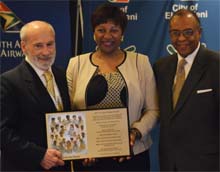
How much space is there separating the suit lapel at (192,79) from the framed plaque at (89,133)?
32 centimetres

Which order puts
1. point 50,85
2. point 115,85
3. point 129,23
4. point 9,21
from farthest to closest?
point 129,23 < point 9,21 < point 115,85 < point 50,85

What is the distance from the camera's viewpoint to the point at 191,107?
2.24 meters

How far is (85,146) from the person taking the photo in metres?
2.28

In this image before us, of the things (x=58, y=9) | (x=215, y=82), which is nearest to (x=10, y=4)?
(x=58, y=9)

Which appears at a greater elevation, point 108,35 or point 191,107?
point 108,35

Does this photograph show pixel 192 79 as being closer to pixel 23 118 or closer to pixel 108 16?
pixel 108 16

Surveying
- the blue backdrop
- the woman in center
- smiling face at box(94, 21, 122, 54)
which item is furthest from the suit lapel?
the blue backdrop

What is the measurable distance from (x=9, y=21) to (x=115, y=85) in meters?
1.27

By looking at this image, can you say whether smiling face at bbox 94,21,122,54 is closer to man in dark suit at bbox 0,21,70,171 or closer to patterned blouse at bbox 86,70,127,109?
patterned blouse at bbox 86,70,127,109

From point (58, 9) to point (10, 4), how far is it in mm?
381

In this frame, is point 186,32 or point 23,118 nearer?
point 23,118

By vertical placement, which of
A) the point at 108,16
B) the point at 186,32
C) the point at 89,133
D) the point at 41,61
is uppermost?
the point at 108,16

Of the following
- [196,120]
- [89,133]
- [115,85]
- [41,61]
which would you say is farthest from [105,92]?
[196,120]

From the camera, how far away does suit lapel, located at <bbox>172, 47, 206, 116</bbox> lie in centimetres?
226
